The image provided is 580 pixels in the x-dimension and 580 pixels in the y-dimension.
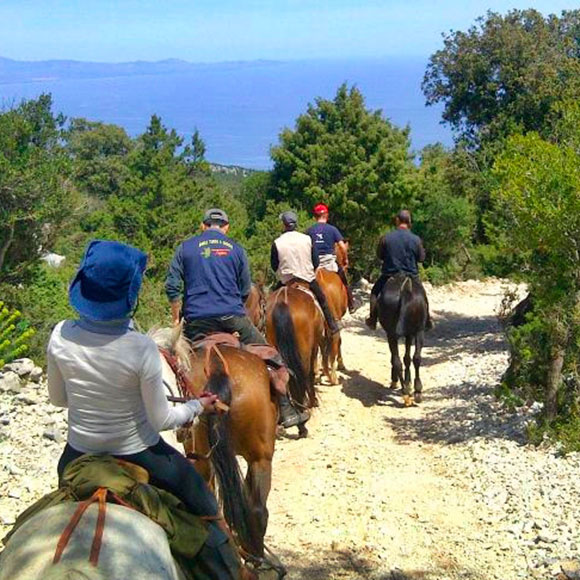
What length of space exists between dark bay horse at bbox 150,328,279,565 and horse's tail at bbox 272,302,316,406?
2560 mm

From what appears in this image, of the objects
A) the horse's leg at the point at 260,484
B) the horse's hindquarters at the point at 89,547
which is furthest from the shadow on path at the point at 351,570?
the horse's hindquarters at the point at 89,547

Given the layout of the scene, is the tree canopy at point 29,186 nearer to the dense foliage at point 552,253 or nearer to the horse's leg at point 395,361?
the horse's leg at point 395,361

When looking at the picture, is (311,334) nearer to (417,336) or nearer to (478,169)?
(417,336)

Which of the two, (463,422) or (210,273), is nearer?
(210,273)

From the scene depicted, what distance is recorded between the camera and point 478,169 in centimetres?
2355

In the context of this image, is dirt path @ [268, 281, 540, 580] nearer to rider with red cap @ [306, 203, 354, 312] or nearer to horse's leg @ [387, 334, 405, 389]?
horse's leg @ [387, 334, 405, 389]

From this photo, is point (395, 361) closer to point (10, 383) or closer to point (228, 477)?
point (10, 383)

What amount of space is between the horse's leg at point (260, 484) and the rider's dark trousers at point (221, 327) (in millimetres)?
1318

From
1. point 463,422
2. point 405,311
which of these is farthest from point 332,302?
point 463,422

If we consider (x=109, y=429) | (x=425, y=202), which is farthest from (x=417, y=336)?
(x=425, y=202)

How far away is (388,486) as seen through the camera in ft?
25.3

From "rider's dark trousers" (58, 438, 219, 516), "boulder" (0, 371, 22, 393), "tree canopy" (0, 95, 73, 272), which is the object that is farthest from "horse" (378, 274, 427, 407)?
"rider's dark trousers" (58, 438, 219, 516)

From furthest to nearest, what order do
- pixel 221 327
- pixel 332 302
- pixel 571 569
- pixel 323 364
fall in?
1. pixel 323 364
2. pixel 332 302
3. pixel 221 327
4. pixel 571 569

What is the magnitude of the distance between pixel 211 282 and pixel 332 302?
5235mm
